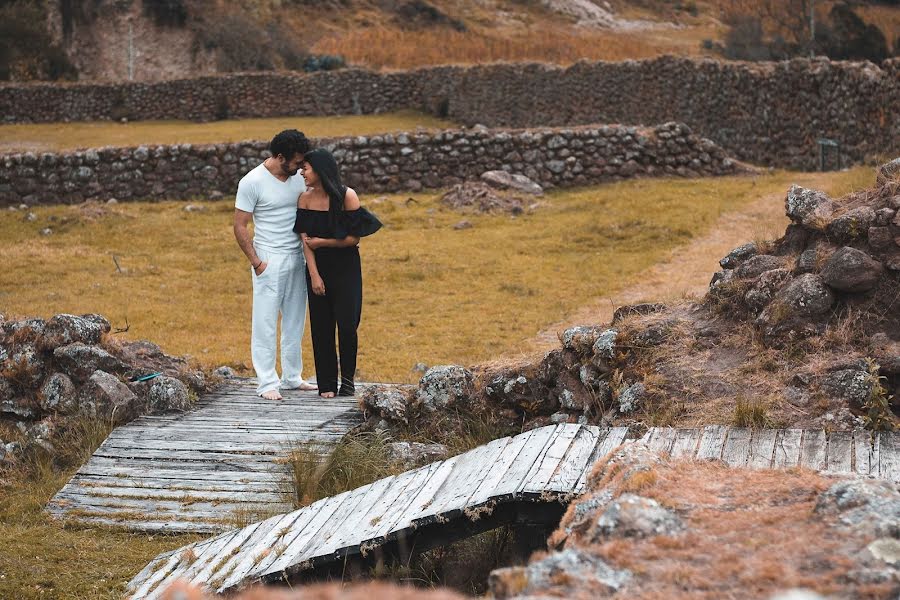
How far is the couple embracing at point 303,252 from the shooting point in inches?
341

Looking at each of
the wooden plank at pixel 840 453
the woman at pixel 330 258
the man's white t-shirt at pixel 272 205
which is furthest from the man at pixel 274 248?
the wooden plank at pixel 840 453

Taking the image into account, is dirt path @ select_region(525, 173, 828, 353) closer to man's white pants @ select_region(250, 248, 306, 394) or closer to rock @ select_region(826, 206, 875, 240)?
man's white pants @ select_region(250, 248, 306, 394)

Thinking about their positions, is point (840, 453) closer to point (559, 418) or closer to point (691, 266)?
point (559, 418)

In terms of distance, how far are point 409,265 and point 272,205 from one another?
663 centimetres

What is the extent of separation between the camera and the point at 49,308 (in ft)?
43.9

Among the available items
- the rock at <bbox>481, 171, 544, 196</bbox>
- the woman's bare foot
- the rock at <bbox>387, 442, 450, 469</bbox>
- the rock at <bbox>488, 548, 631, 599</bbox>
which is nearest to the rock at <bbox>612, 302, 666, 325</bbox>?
the rock at <bbox>387, 442, 450, 469</bbox>

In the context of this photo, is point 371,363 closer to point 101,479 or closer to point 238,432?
point 238,432

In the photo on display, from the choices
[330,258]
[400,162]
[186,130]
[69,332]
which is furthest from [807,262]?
[186,130]

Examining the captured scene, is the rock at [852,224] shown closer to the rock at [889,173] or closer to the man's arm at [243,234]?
the rock at [889,173]

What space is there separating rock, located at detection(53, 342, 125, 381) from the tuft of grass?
Answer: 5078mm

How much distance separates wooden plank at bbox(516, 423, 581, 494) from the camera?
16.8 feet

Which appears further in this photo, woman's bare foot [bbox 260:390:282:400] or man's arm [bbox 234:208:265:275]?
woman's bare foot [bbox 260:390:282:400]

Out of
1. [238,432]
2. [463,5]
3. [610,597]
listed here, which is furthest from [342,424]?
[463,5]

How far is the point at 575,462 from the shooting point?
539cm
